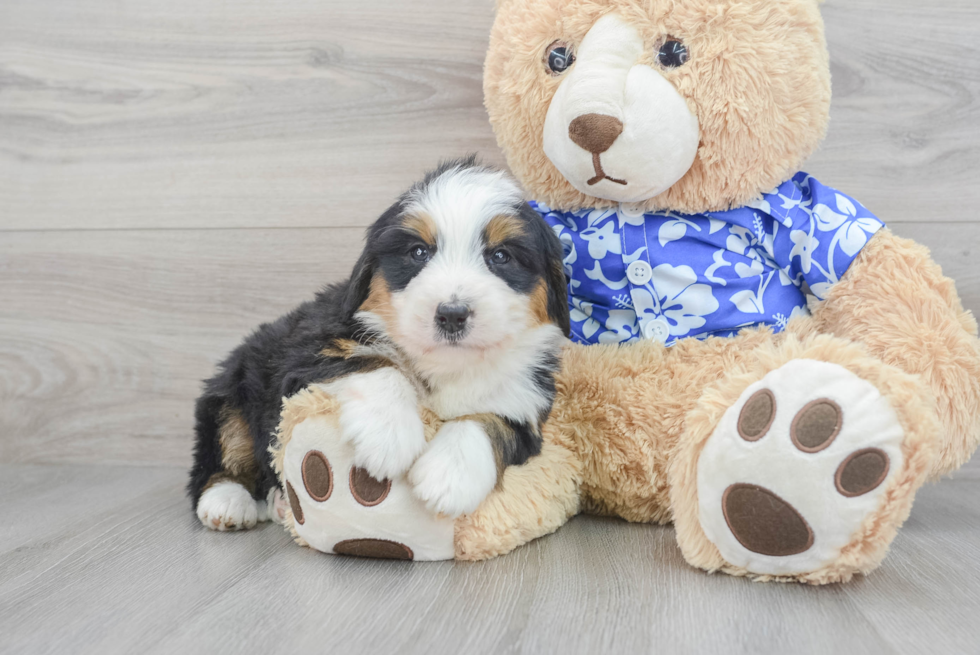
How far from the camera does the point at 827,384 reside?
1.35 metres

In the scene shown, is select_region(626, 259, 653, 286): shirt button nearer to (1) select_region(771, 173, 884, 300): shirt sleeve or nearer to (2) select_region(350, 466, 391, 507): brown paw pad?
(1) select_region(771, 173, 884, 300): shirt sleeve

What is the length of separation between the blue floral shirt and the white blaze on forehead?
1.07 ft

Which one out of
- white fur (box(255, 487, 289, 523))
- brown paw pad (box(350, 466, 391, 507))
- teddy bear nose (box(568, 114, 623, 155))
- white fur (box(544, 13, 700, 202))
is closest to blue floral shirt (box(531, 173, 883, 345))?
white fur (box(544, 13, 700, 202))

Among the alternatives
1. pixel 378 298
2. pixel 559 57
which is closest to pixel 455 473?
pixel 378 298

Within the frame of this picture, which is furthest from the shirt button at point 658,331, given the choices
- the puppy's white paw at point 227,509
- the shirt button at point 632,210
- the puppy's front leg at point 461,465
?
the puppy's white paw at point 227,509

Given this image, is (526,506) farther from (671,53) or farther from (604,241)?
(671,53)

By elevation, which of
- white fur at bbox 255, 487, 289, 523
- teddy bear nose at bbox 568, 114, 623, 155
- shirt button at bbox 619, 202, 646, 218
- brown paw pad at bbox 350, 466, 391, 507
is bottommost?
white fur at bbox 255, 487, 289, 523

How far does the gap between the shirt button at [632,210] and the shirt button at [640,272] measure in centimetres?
11

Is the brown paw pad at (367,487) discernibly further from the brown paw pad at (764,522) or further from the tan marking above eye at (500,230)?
the brown paw pad at (764,522)

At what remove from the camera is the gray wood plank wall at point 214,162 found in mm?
2334

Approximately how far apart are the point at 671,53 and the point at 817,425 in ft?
2.91

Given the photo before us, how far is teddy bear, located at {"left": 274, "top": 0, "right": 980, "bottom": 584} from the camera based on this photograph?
1.34 metres

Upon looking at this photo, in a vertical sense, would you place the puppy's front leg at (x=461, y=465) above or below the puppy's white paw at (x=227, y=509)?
above

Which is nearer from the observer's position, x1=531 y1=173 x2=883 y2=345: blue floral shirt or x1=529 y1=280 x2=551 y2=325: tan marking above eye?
x1=529 y1=280 x2=551 y2=325: tan marking above eye
